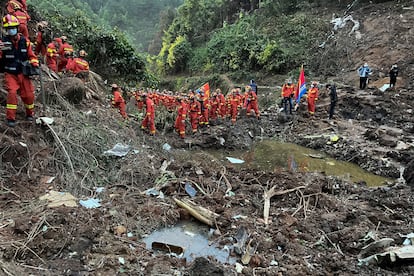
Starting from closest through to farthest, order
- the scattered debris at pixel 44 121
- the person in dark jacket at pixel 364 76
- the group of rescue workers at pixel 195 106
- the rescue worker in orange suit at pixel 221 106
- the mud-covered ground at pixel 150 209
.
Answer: the mud-covered ground at pixel 150 209, the scattered debris at pixel 44 121, the group of rescue workers at pixel 195 106, the rescue worker in orange suit at pixel 221 106, the person in dark jacket at pixel 364 76

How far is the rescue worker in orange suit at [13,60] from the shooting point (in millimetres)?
5934

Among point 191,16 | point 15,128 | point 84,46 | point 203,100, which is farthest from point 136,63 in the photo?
point 191,16

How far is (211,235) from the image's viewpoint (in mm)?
5754

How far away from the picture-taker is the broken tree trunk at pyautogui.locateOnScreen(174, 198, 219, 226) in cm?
600

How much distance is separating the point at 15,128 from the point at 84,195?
165 cm

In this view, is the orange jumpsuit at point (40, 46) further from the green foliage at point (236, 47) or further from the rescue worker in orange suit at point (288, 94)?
the green foliage at point (236, 47)

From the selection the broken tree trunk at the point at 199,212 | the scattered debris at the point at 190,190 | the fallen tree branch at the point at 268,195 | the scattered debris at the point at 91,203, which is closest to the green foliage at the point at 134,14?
the scattered debris at the point at 190,190

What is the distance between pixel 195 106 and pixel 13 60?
6906 millimetres

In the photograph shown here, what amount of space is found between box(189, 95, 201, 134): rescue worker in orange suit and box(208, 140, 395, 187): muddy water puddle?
1.34 meters

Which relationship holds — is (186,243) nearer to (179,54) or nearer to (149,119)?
(149,119)

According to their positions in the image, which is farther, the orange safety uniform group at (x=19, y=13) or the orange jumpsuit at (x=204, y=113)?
the orange jumpsuit at (x=204, y=113)

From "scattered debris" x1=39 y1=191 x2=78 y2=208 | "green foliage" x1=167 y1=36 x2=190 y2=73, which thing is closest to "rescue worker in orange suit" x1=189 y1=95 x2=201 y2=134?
"scattered debris" x1=39 y1=191 x2=78 y2=208

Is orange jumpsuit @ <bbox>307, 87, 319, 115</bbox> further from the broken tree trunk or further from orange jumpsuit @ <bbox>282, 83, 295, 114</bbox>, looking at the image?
the broken tree trunk

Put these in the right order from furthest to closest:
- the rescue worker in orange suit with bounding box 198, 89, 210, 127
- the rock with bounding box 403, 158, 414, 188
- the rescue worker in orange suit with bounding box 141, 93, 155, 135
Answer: the rescue worker in orange suit with bounding box 198, 89, 210, 127 → the rescue worker in orange suit with bounding box 141, 93, 155, 135 → the rock with bounding box 403, 158, 414, 188
